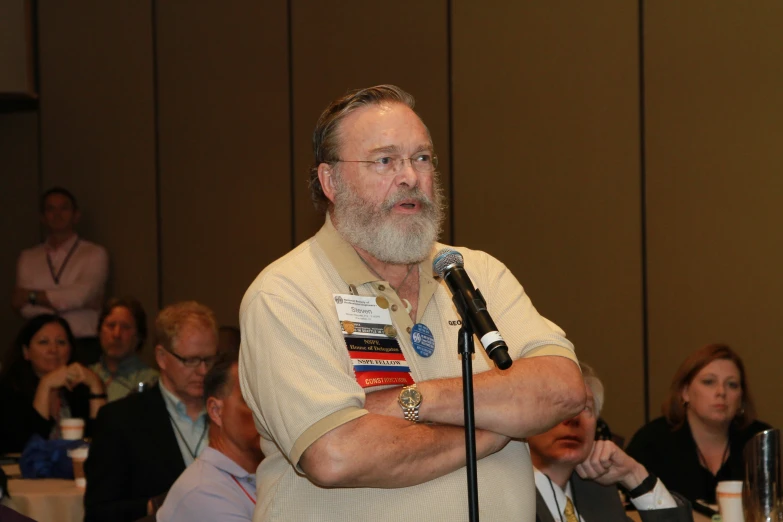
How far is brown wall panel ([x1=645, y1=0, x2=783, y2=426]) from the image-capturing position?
5.73 metres

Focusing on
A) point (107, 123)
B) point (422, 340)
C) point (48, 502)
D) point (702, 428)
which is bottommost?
point (48, 502)

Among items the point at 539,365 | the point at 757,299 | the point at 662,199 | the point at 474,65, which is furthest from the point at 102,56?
the point at 539,365

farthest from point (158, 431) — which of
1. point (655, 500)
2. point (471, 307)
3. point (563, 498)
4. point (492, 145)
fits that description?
point (492, 145)

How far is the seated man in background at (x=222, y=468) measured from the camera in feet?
9.73

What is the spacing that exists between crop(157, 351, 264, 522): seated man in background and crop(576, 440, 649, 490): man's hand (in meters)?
1.10

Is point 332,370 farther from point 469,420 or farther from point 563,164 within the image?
point 563,164

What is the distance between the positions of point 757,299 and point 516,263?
59.9 inches

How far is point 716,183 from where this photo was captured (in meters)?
5.87

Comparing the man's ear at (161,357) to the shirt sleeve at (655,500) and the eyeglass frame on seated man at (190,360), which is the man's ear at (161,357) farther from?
the shirt sleeve at (655,500)

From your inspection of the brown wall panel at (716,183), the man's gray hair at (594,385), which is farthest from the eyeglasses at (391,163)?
the brown wall panel at (716,183)

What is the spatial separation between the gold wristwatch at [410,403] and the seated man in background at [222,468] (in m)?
1.21

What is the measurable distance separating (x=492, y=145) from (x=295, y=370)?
478cm

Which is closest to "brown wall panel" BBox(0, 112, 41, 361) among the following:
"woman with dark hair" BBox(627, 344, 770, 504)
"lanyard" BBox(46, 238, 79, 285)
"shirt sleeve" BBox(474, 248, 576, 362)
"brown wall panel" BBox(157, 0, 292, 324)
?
"lanyard" BBox(46, 238, 79, 285)

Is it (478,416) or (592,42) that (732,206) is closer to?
(592,42)
